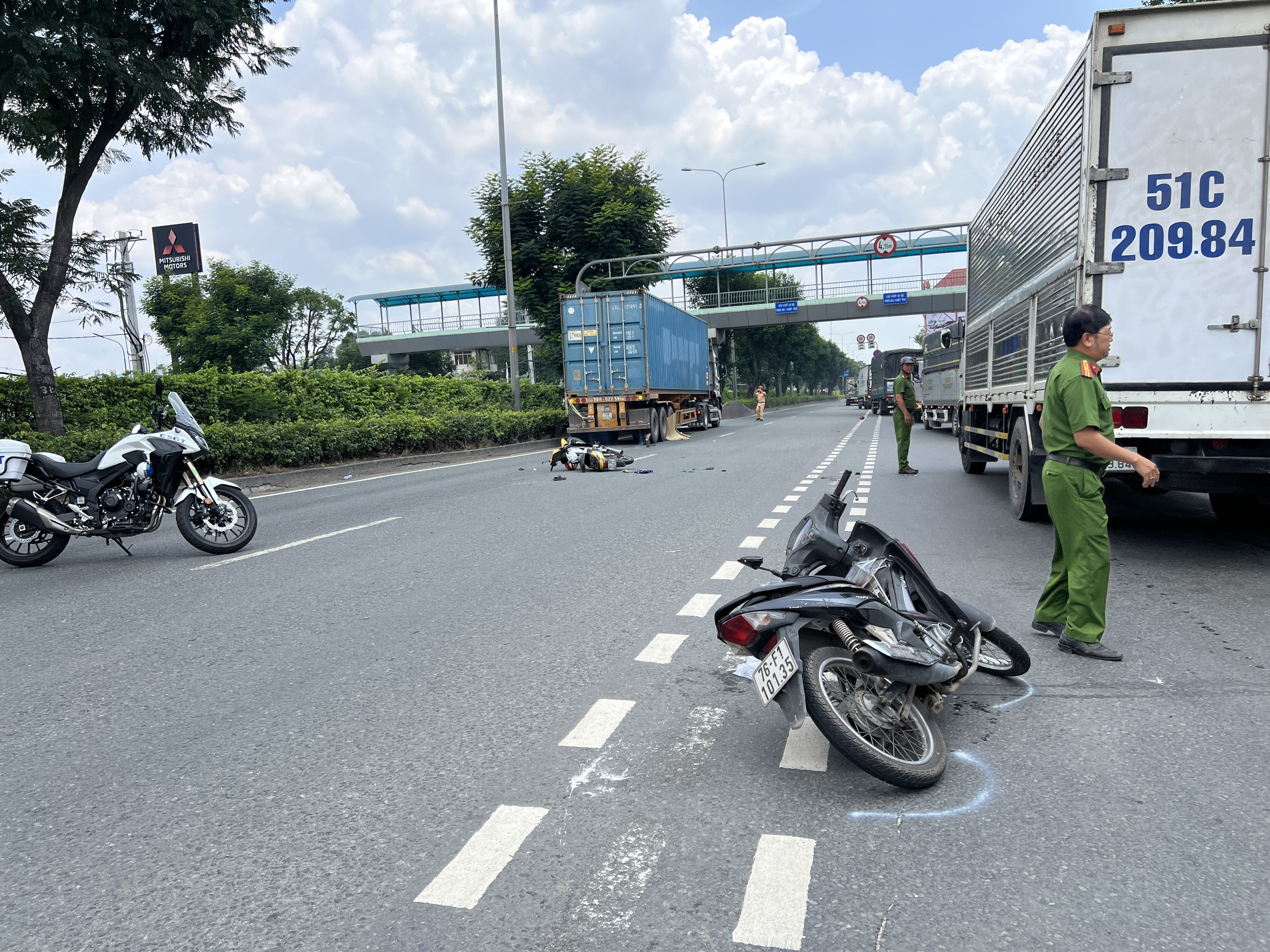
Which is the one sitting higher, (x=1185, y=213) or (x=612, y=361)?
(x=1185, y=213)

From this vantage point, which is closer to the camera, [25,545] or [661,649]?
[661,649]

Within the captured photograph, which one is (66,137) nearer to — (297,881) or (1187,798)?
(297,881)

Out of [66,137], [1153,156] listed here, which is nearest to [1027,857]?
[1153,156]

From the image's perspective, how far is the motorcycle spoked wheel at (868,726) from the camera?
3213 mm

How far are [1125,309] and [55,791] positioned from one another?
6790mm

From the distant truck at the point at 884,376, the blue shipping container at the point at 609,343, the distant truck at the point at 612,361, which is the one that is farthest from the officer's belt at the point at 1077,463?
the distant truck at the point at 884,376

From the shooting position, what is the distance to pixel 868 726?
3406 mm

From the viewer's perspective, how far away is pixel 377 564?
25.3 ft

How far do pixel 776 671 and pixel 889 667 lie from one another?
395mm

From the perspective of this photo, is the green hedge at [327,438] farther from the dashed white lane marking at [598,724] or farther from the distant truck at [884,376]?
the distant truck at [884,376]

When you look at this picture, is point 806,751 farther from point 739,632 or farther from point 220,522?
point 220,522

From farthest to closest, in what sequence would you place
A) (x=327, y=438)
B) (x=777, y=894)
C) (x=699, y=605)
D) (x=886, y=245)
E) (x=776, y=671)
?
(x=886, y=245), (x=327, y=438), (x=699, y=605), (x=776, y=671), (x=777, y=894)

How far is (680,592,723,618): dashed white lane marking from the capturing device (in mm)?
5797

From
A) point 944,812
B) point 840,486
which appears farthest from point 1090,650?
point 944,812
